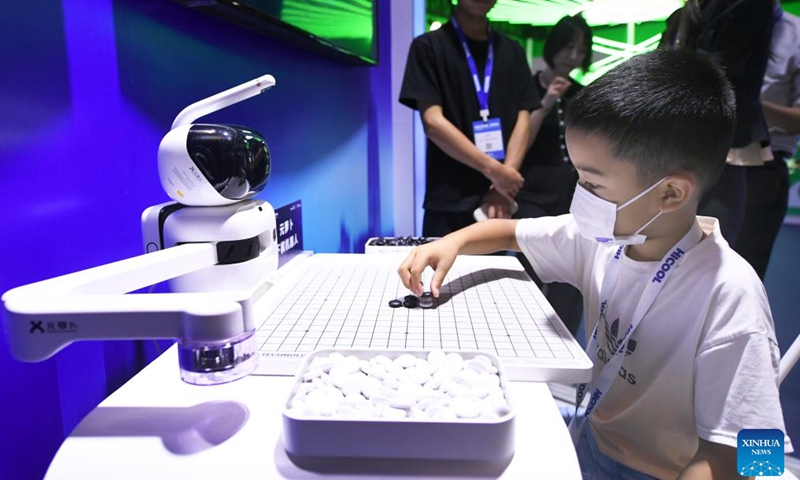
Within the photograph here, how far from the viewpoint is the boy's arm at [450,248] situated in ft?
2.70

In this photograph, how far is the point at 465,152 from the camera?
1.55m

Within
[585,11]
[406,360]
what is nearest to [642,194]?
[406,360]

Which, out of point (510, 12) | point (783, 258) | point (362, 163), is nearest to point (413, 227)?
point (362, 163)

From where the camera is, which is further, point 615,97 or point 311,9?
point 311,9

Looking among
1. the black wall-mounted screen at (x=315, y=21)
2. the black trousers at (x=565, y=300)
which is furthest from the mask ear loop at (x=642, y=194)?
the black trousers at (x=565, y=300)

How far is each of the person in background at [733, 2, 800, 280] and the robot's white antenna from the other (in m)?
1.57

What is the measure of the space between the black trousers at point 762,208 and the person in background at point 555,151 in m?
0.56

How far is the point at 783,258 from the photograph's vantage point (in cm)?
337

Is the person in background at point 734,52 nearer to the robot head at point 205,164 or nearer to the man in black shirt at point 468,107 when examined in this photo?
the man in black shirt at point 468,107

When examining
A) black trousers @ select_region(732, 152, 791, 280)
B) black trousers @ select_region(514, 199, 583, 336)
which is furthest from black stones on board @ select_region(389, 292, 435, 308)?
black trousers @ select_region(732, 152, 791, 280)

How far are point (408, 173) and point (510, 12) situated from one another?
1.00 metres

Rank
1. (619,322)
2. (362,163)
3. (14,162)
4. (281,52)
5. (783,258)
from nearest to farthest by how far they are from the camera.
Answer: (14,162)
(619,322)
(281,52)
(362,163)
(783,258)

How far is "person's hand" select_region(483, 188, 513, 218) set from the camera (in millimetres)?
1617

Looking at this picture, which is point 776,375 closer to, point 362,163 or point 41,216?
point 41,216
